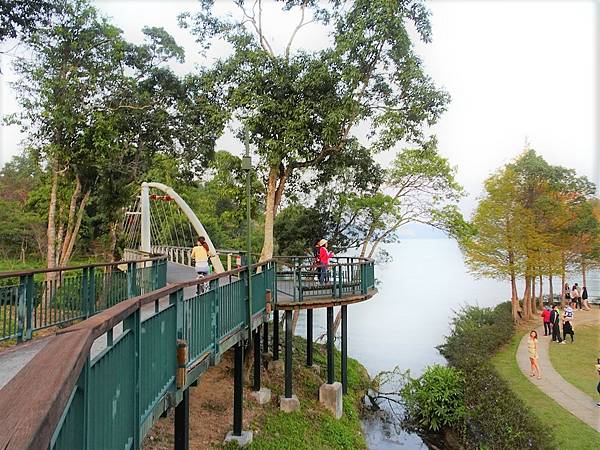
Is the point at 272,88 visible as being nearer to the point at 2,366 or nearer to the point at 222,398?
the point at 222,398

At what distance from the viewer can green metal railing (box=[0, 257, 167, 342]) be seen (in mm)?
5465

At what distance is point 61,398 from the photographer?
1052mm

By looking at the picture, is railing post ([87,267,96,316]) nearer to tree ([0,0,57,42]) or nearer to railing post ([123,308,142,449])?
railing post ([123,308,142,449])

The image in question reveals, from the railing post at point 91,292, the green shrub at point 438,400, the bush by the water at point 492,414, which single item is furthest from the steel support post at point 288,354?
the railing post at point 91,292

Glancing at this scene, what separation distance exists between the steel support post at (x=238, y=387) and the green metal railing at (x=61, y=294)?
7.57ft

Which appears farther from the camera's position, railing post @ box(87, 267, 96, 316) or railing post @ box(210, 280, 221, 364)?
railing post @ box(87, 267, 96, 316)

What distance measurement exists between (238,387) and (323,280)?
12.9ft

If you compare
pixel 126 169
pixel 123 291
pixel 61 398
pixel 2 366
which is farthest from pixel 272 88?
pixel 61 398

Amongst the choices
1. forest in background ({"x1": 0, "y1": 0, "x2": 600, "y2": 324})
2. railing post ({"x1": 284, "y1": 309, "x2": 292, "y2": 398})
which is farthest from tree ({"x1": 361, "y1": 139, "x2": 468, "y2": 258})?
railing post ({"x1": 284, "y1": 309, "x2": 292, "y2": 398})

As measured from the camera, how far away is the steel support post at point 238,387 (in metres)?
8.31

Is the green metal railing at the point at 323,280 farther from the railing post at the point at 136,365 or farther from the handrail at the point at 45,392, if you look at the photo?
the handrail at the point at 45,392

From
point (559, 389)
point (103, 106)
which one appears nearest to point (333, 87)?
point (103, 106)

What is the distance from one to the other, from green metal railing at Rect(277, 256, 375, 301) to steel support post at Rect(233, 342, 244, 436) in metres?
2.67

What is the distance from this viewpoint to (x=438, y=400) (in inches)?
511
